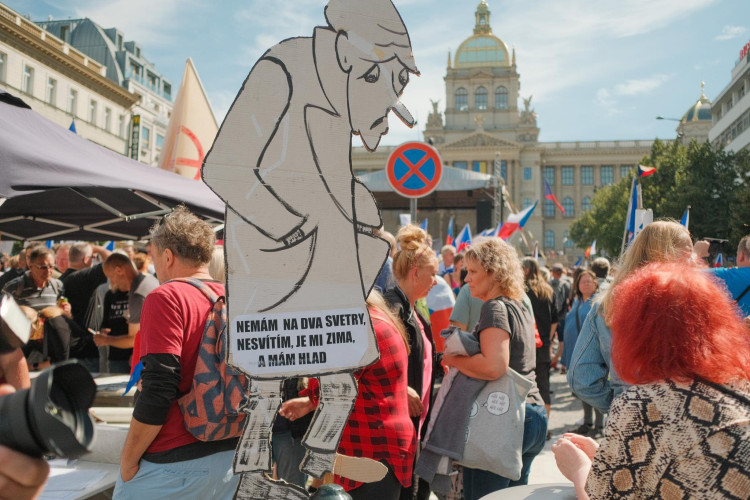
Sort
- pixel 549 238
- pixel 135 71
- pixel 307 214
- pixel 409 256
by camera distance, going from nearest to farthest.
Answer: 1. pixel 307 214
2. pixel 409 256
3. pixel 135 71
4. pixel 549 238

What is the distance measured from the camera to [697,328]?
152cm

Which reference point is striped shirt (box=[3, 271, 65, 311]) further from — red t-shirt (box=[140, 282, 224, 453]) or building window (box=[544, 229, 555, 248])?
building window (box=[544, 229, 555, 248])

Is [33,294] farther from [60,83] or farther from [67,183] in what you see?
[60,83]

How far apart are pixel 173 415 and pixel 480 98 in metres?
89.7

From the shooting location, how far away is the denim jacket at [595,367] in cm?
269

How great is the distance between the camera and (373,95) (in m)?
1.86

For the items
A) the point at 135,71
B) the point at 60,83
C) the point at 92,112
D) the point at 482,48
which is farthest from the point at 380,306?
the point at 482,48

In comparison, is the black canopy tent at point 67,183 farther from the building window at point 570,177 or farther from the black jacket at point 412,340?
the building window at point 570,177

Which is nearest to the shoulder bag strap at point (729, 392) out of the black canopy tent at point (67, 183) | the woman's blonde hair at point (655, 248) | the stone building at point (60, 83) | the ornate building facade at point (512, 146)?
the woman's blonde hair at point (655, 248)

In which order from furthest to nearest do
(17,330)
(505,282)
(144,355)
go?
1. (505,282)
2. (144,355)
3. (17,330)

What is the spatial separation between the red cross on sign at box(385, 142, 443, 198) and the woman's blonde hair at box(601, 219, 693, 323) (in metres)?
2.46

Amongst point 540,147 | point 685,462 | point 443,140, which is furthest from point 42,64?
point 540,147

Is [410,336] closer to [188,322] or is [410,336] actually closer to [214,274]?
[214,274]

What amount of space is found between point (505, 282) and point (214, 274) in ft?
4.53
